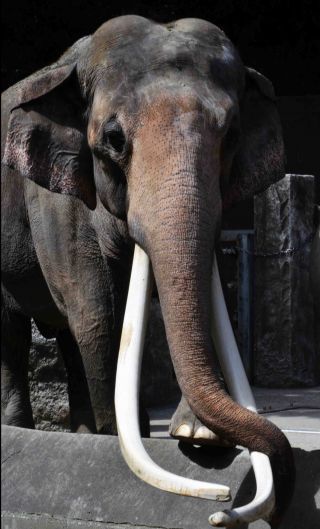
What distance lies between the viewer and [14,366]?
21.7 ft

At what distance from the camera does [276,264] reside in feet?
31.8

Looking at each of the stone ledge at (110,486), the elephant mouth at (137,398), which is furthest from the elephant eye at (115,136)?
the stone ledge at (110,486)

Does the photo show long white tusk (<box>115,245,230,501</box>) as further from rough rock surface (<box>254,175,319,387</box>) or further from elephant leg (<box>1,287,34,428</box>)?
rough rock surface (<box>254,175,319,387</box>)

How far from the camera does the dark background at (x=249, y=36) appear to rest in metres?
11.3

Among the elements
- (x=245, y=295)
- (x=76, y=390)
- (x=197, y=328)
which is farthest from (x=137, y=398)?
(x=245, y=295)

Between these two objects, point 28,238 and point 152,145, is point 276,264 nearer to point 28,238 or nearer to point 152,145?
point 28,238

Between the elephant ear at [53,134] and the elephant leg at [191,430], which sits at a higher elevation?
the elephant ear at [53,134]

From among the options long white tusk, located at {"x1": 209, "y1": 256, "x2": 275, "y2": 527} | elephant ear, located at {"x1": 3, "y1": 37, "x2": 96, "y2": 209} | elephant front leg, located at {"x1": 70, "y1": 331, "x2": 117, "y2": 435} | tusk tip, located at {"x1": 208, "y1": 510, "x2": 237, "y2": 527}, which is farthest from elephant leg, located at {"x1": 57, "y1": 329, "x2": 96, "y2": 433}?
tusk tip, located at {"x1": 208, "y1": 510, "x2": 237, "y2": 527}

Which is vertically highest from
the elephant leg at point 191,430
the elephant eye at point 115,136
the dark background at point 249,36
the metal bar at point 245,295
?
the dark background at point 249,36

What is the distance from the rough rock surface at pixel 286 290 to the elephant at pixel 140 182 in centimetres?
375

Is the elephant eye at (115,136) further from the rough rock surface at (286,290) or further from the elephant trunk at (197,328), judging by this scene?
the rough rock surface at (286,290)

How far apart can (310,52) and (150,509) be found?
7.95 m

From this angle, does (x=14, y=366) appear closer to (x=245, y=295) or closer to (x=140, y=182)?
(x=140, y=182)

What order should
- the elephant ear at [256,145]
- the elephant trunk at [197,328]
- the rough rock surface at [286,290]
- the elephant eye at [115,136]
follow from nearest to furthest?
1. the elephant trunk at [197,328]
2. the elephant eye at [115,136]
3. the elephant ear at [256,145]
4. the rough rock surface at [286,290]
